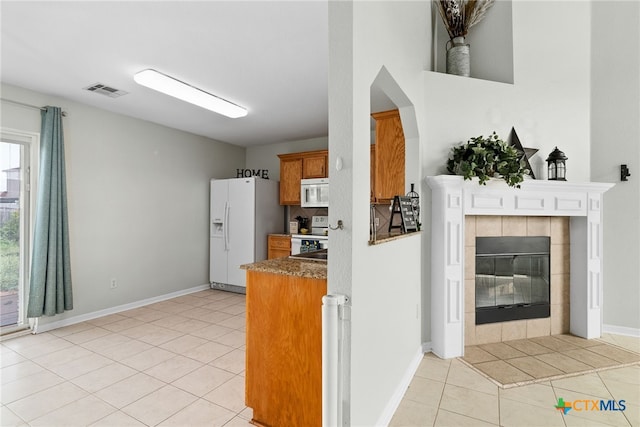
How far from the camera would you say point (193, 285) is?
5168 mm

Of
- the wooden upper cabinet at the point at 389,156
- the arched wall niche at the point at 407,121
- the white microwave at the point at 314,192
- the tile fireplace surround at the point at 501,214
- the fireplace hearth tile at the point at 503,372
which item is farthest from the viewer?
the white microwave at the point at 314,192

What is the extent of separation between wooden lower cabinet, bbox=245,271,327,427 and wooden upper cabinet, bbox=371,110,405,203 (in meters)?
2.29

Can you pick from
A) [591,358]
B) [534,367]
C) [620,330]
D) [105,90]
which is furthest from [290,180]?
[620,330]

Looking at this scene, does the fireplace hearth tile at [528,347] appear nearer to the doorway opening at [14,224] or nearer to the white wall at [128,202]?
the white wall at [128,202]

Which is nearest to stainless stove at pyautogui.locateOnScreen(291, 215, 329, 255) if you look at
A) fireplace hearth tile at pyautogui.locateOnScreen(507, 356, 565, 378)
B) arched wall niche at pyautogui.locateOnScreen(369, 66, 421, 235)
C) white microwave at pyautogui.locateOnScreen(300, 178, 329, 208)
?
white microwave at pyautogui.locateOnScreen(300, 178, 329, 208)

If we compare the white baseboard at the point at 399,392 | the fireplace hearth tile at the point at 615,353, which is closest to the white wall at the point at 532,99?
the white baseboard at the point at 399,392

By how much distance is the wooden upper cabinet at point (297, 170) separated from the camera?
499cm

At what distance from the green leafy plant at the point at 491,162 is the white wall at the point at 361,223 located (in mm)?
1081

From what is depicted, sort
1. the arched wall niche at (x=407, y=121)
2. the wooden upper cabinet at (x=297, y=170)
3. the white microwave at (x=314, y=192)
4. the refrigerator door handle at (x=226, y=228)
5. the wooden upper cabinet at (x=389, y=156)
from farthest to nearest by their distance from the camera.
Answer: the refrigerator door handle at (x=226, y=228) → the wooden upper cabinet at (x=297, y=170) → the white microwave at (x=314, y=192) → the wooden upper cabinet at (x=389, y=156) → the arched wall niche at (x=407, y=121)

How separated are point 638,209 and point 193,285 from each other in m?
5.76

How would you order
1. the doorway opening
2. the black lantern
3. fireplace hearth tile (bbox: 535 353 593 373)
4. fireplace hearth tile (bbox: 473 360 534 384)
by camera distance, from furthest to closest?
the doorway opening < the black lantern < fireplace hearth tile (bbox: 535 353 593 373) < fireplace hearth tile (bbox: 473 360 534 384)

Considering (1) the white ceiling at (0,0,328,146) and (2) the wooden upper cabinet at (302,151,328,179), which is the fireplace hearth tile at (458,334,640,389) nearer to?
(1) the white ceiling at (0,0,328,146)

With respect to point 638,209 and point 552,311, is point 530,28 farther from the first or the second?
point 552,311

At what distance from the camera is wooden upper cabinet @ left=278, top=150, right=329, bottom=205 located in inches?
197
